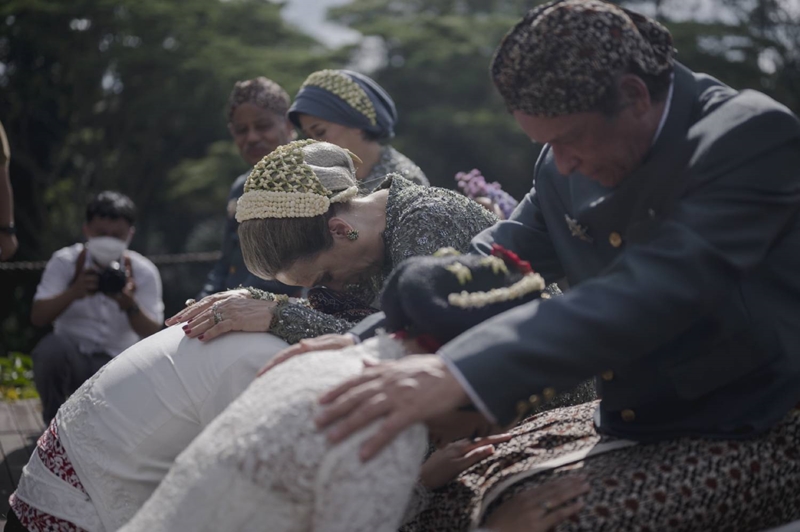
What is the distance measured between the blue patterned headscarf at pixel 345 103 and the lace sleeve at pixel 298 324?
2.01 m

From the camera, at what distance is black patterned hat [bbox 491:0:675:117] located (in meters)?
1.81

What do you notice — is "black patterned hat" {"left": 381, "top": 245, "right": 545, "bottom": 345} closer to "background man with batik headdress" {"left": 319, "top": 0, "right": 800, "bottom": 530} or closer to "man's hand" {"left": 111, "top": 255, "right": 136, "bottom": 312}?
"background man with batik headdress" {"left": 319, "top": 0, "right": 800, "bottom": 530}

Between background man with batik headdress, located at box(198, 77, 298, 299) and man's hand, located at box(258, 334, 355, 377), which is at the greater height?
man's hand, located at box(258, 334, 355, 377)

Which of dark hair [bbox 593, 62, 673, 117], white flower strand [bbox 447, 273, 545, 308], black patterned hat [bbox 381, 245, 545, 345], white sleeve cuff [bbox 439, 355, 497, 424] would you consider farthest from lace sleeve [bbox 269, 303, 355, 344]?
dark hair [bbox 593, 62, 673, 117]

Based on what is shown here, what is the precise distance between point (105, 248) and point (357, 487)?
4.17m

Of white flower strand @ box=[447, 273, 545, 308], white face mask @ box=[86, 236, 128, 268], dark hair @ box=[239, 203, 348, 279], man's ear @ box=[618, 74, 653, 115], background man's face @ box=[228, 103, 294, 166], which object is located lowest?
white face mask @ box=[86, 236, 128, 268]

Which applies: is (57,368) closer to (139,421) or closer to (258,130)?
(258,130)

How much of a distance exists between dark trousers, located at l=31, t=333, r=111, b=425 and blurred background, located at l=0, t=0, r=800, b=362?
7.76 m

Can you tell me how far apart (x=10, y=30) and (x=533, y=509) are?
14.5m

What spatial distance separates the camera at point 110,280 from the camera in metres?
5.43

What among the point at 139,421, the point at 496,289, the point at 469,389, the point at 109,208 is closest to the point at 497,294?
the point at 496,289

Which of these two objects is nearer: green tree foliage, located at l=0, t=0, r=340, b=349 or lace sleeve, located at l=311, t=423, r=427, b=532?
lace sleeve, located at l=311, t=423, r=427, b=532

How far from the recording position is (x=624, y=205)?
2.02m

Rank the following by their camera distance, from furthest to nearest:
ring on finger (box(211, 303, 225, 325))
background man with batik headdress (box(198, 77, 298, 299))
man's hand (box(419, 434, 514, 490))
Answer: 1. background man with batik headdress (box(198, 77, 298, 299))
2. ring on finger (box(211, 303, 225, 325))
3. man's hand (box(419, 434, 514, 490))
